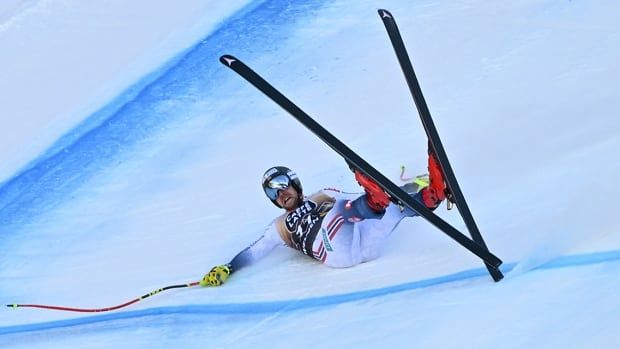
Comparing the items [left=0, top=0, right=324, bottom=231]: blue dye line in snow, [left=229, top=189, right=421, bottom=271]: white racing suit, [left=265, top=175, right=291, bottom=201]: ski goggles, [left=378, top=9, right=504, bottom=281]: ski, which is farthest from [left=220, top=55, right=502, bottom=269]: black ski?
[left=0, top=0, right=324, bottom=231]: blue dye line in snow

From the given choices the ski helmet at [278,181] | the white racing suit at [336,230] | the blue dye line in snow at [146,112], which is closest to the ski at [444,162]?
the white racing suit at [336,230]

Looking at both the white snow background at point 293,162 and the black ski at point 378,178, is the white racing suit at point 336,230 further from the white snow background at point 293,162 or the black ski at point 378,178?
the black ski at point 378,178

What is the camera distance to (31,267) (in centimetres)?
454

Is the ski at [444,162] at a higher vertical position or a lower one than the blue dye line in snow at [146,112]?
lower

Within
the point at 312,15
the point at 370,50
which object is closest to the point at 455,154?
the point at 370,50

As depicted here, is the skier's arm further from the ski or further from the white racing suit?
the ski

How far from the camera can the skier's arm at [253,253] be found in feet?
13.2

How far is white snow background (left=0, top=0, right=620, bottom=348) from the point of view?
11.6ft

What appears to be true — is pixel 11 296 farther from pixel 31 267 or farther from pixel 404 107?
pixel 404 107

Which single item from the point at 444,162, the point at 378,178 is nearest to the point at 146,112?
the point at 378,178

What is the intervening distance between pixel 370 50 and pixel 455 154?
3.63ft

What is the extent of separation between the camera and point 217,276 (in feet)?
13.1

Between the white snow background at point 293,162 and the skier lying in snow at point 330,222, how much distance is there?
5 centimetres

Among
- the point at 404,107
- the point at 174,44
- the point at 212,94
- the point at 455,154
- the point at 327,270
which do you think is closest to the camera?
the point at 327,270
